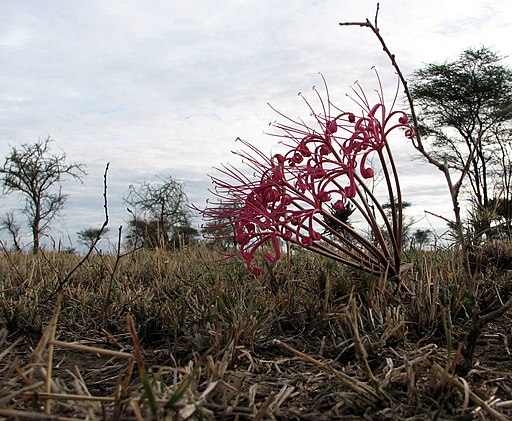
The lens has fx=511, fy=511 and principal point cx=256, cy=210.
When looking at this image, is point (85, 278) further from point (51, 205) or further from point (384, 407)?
point (51, 205)

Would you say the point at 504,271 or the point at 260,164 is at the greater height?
the point at 260,164

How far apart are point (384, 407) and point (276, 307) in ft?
2.66

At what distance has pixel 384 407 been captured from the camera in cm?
119

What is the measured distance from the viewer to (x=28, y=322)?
1974 mm

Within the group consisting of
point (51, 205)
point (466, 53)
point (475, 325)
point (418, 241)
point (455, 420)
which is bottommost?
point (455, 420)

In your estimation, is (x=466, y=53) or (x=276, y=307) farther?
(x=466, y=53)

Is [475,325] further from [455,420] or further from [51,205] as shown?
[51,205]

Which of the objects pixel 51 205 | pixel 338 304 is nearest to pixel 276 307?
pixel 338 304

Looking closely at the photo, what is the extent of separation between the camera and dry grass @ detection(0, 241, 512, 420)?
1.12 m

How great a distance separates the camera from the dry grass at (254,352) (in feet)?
3.69

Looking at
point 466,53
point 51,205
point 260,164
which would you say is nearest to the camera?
point 260,164

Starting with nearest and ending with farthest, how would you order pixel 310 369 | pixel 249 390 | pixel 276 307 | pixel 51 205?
pixel 249 390
pixel 310 369
pixel 276 307
pixel 51 205

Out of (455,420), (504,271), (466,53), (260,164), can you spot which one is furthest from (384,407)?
(466,53)

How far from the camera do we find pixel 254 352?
1620mm
